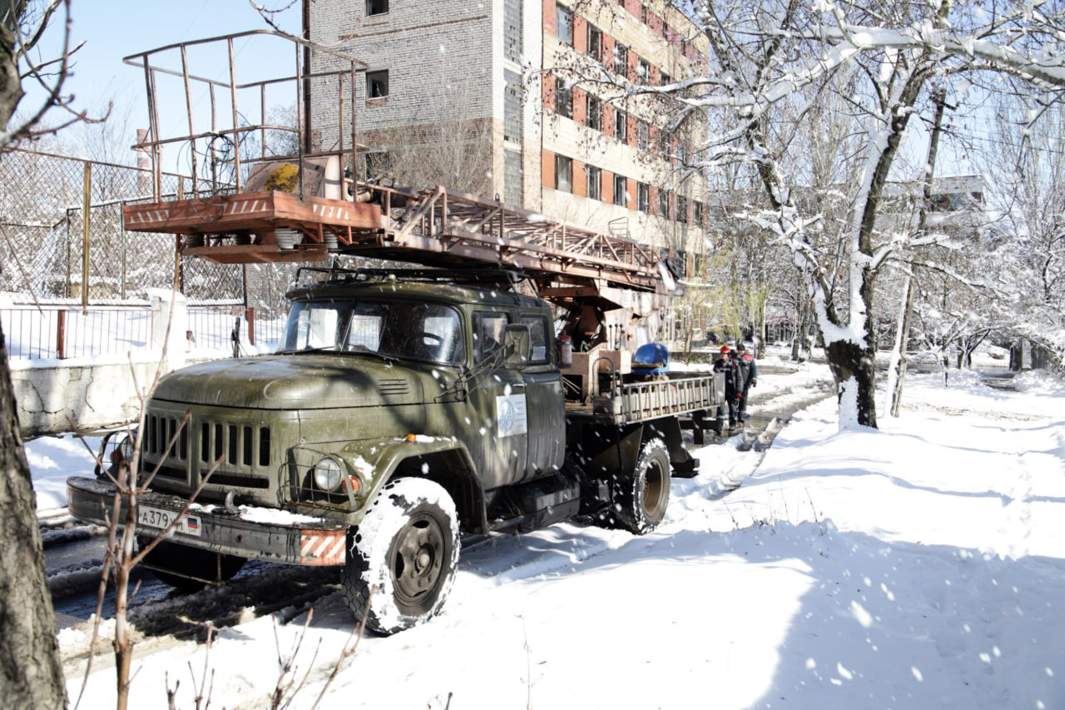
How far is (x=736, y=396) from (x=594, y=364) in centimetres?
897

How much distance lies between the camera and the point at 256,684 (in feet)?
14.9

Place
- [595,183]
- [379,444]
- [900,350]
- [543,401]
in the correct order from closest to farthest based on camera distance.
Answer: [379,444], [543,401], [900,350], [595,183]

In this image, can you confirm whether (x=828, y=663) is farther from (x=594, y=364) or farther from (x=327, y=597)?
(x=594, y=364)

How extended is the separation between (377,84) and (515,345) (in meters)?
24.0

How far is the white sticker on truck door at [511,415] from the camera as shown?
664 cm

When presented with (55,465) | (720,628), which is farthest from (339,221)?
(55,465)

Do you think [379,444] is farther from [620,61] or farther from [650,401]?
[620,61]

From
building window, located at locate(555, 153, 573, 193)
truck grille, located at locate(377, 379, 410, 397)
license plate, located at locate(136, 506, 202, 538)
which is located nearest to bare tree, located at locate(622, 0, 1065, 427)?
truck grille, located at locate(377, 379, 410, 397)

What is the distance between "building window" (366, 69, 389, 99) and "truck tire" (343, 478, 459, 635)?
80.6 feet

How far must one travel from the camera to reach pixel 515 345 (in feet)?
22.4

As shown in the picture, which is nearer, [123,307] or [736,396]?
[123,307]

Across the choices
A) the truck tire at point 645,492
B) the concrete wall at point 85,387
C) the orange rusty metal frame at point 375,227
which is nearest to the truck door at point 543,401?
the orange rusty metal frame at point 375,227

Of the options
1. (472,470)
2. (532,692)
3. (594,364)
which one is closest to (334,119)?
(594,364)

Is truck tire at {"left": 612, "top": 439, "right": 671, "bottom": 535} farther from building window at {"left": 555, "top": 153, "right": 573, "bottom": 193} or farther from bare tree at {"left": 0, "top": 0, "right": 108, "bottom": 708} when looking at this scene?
building window at {"left": 555, "top": 153, "right": 573, "bottom": 193}
